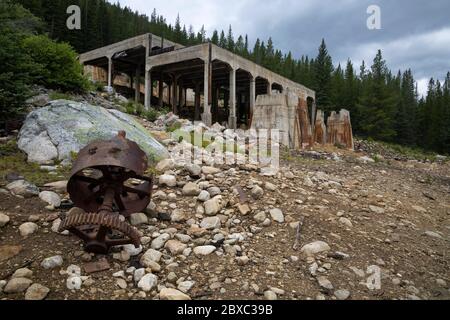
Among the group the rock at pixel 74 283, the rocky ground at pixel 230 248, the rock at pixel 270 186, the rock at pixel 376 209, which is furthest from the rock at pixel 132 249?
the rock at pixel 376 209

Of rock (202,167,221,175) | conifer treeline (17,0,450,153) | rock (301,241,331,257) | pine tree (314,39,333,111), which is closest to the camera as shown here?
rock (301,241,331,257)

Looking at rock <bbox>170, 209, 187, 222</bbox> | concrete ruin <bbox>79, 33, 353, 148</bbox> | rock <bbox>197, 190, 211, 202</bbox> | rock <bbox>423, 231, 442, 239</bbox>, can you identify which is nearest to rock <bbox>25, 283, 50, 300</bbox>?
rock <bbox>170, 209, 187, 222</bbox>

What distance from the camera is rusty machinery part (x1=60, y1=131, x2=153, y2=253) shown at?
2.68 metres

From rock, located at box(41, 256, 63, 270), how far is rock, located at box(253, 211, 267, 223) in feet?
7.12

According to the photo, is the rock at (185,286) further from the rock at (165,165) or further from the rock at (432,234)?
the rock at (432,234)

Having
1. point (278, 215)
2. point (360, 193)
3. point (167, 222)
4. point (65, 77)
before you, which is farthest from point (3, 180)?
point (65, 77)

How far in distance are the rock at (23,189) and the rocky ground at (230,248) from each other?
0.01 meters

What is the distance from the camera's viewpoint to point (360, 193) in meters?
5.69

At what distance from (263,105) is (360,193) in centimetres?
718

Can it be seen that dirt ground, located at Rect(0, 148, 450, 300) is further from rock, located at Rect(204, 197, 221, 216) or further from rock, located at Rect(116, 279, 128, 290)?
rock, located at Rect(204, 197, 221, 216)

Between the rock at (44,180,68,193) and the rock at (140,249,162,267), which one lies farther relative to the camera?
the rock at (44,180,68,193)

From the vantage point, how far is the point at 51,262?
267cm
